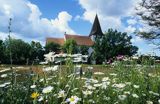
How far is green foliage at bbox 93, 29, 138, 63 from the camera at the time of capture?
87.4 m

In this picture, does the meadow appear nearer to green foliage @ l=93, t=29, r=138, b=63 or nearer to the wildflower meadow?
the wildflower meadow

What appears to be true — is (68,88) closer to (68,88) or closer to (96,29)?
(68,88)

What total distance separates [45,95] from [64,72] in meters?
0.98

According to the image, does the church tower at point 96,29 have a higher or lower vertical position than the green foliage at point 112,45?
higher

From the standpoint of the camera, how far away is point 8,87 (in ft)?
13.9

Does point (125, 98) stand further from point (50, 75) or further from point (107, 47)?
point (107, 47)

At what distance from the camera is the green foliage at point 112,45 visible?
8738cm

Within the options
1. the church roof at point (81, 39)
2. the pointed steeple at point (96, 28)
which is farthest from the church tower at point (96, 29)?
the church roof at point (81, 39)

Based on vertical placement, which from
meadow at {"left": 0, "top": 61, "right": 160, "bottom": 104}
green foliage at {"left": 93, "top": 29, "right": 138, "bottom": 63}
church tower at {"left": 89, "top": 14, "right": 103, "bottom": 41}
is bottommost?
meadow at {"left": 0, "top": 61, "right": 160, "bottom": 104}

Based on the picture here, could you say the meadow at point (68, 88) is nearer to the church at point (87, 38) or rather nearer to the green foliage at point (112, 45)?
the green foliage at point (112, 45)

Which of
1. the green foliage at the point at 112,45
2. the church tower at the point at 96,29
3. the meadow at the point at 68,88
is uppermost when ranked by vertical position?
the church tower at the point at 96,29

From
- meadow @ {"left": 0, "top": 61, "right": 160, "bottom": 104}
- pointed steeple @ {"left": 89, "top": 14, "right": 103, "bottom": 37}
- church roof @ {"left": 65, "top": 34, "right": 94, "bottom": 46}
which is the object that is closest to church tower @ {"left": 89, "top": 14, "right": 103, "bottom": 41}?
pointed steeple @ {"left": 89, "top": 14, "right": 103, "bottom": 37}

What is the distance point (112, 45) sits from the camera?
297ft

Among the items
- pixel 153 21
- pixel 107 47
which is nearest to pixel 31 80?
pixel 153 21
